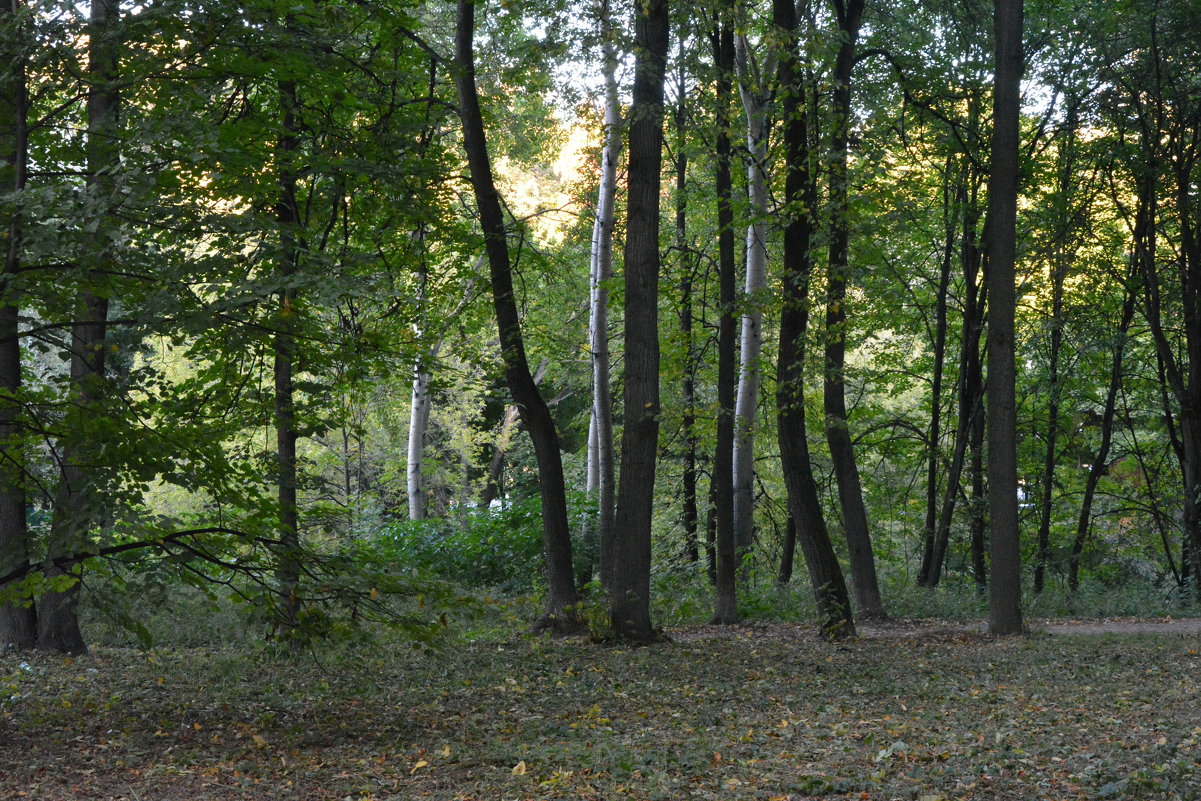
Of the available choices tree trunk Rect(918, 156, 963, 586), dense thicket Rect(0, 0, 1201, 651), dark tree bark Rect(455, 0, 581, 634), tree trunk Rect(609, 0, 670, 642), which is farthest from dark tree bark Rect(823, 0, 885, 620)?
tree trunk Rect(918, 156, 963, 586)

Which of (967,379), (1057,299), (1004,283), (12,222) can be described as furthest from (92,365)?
(1057,299)

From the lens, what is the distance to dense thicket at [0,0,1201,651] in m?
5.93

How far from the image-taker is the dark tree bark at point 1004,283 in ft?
35.7

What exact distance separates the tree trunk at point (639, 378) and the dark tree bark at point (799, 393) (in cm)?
180

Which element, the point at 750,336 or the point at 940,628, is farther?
the point at 750,336

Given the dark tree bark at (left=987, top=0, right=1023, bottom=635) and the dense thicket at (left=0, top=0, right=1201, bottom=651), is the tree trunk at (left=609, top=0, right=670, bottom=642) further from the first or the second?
the dark tree bark at (left=987, top=0, right=1023, bottom=635)

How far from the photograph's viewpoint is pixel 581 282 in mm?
20266

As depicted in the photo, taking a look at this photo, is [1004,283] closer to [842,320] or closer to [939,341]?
[842,320]

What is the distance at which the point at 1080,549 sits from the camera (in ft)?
60.4

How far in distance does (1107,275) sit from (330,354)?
15.5 meters

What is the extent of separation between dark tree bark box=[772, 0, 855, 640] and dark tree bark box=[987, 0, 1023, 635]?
1.92 metres

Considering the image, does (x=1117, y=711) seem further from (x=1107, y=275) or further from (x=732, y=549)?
(x=1107, y=275)

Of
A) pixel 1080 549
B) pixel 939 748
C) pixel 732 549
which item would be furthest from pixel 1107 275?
pixel 939 748

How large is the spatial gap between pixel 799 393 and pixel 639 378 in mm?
2243
